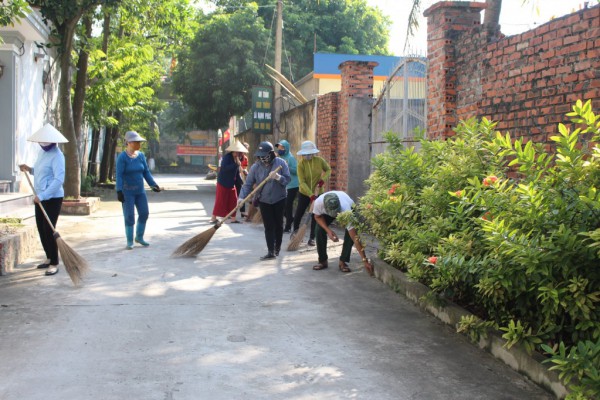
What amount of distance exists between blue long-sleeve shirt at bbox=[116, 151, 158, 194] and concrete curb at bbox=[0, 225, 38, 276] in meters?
1.38

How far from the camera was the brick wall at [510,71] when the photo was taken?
19.5 ft

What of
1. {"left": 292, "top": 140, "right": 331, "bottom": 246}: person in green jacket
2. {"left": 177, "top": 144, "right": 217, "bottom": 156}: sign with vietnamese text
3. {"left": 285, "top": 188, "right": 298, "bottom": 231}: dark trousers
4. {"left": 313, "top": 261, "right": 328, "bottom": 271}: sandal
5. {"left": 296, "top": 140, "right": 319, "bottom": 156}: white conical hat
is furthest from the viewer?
{"left": 177, "top": 144, "right": 217, "bottom": 156}: sign with vietnamese text

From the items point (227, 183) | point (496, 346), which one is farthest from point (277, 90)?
point (496, 346)

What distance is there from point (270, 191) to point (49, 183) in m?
2.97

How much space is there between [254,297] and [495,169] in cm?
272

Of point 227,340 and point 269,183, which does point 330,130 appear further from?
point 227,340

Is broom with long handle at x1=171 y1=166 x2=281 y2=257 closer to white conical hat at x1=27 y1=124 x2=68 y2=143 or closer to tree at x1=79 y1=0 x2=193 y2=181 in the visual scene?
white conical hat at x1=27 y1=124 x2=68 y2=143

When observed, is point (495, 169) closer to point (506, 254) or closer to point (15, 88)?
point (506, 254)

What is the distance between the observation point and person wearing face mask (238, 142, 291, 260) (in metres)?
9.20

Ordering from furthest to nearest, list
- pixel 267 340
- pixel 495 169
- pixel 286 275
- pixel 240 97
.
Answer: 1. pixel 240 97
2. pixel 286 275
3. pixel 495 169
4. pixel 267 340

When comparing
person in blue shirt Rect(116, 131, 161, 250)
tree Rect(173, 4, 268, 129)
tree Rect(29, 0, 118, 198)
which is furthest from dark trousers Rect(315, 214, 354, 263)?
tree Rect(173, 4, 268, 129)

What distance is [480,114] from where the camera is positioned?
7.74m

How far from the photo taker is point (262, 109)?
22.0 m

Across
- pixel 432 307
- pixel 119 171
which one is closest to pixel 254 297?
pixel 432 307
